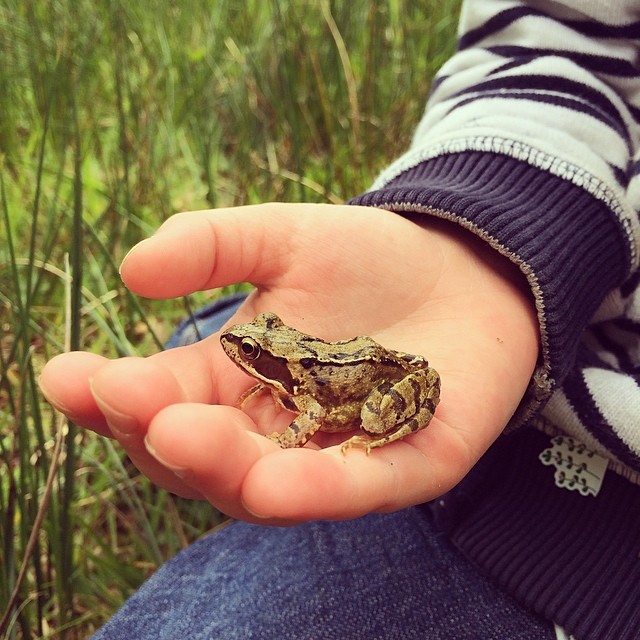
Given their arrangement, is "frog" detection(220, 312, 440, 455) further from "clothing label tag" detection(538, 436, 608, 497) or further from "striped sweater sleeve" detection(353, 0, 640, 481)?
"clothing label tag" detection(538, 436, 608, 497)

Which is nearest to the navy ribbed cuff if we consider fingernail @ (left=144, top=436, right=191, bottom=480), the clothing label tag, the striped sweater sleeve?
the striped sweater sleeve

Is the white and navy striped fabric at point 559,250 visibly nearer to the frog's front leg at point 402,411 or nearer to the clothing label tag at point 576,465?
the clothing label tag at point 576,465

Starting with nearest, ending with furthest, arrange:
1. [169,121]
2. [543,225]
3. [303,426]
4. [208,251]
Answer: [208,251]
[303,426]
[543,225]
[169,121]

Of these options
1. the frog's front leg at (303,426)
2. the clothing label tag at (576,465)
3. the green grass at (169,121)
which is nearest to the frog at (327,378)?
the frog's front leg at (303,426)

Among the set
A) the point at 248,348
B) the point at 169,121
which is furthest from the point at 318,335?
the point at 169,121

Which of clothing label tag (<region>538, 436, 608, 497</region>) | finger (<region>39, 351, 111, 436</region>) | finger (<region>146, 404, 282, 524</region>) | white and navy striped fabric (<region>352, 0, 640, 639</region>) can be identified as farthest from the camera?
clothing label tag (<region>538, 436, 608, 497</region>)

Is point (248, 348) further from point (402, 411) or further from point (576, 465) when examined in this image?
point (576, 465)
